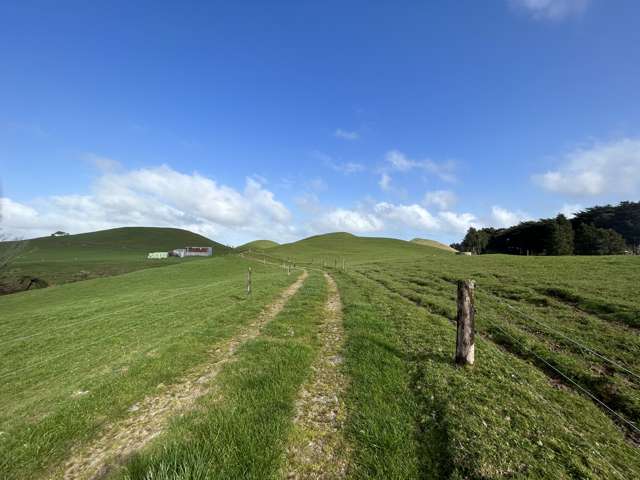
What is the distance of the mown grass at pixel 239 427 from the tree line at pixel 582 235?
4248 inches

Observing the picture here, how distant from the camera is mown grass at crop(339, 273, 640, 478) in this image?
446cm

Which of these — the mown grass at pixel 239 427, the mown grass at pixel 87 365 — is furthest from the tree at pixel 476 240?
the mown grass at pixel 239 427

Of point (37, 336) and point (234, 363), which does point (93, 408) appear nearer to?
point (234, 363)

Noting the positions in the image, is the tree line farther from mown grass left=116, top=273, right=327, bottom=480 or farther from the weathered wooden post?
mown grass left=116, top=273, right=327, bottom=480

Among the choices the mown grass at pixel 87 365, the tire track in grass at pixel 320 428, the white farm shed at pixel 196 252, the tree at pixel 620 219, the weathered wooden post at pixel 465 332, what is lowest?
the mown grass at pixel 87 365

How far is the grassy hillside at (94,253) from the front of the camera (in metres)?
61.5

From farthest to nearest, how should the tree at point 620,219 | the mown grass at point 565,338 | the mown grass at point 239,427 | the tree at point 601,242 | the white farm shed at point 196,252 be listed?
the white farm shed at point 196,252 → the tree at point 620,219 → the tree at point 601,242 → the mown grass at point 565,338 → the mown grass at point 239,427

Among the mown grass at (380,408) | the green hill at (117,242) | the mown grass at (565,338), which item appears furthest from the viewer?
the green hill at (117,242)

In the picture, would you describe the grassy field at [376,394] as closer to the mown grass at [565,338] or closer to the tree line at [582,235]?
the mown grass at [565,338]

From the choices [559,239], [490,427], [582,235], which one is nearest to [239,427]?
[490,427]

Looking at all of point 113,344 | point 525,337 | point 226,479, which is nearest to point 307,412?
point 226,479

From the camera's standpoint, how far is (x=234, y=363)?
8.71 metres

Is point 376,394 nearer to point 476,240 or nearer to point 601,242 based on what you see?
point 601,242

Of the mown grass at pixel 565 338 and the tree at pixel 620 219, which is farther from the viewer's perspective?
the tree at pixel 620 219
